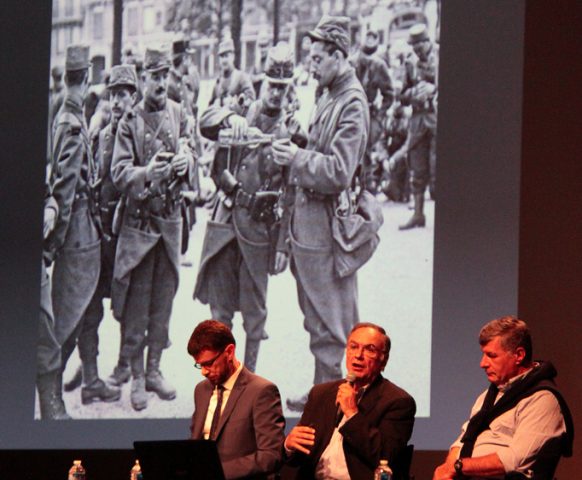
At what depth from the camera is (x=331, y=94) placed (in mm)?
5578

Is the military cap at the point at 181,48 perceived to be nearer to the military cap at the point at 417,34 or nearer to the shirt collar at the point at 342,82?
the shirt collar at the point at 342,82

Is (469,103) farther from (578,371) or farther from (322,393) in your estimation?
(322,393)

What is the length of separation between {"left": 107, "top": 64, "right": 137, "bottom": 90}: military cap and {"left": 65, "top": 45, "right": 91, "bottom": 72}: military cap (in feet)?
0.48

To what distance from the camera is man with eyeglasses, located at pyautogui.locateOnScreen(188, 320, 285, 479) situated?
4148mm

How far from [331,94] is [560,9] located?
122cm

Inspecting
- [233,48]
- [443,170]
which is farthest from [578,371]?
[233,48]

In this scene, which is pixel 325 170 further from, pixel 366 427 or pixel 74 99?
pixel 366 427

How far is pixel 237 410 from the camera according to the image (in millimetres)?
4266

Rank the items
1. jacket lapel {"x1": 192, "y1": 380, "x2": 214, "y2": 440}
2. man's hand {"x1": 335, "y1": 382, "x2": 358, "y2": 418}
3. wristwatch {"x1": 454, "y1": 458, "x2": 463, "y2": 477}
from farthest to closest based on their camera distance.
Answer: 1. jacket lapel {"x1": 192, "y1": 380, "x2": 214, "y2": 440}
2. man's hand {"x1": 335, "y1": 382, "x2": 358, "y2": 418}
3. wristwatch {"x1": 454, "y1": 458, "x2": 463, "y2": 477}

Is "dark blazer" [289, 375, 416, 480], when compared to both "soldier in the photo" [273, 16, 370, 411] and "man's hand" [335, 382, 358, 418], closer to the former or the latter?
"man's hand" [335, 382, 358, 418]

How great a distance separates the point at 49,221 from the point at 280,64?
1456mm

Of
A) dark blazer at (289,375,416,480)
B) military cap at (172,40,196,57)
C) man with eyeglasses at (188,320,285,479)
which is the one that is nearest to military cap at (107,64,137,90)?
military cap at (172,40,196,57)

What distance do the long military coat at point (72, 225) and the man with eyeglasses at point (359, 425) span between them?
1881mm

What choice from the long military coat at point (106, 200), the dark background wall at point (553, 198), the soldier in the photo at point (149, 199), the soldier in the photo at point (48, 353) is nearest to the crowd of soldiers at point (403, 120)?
the dark background wall at point (553, 198)
